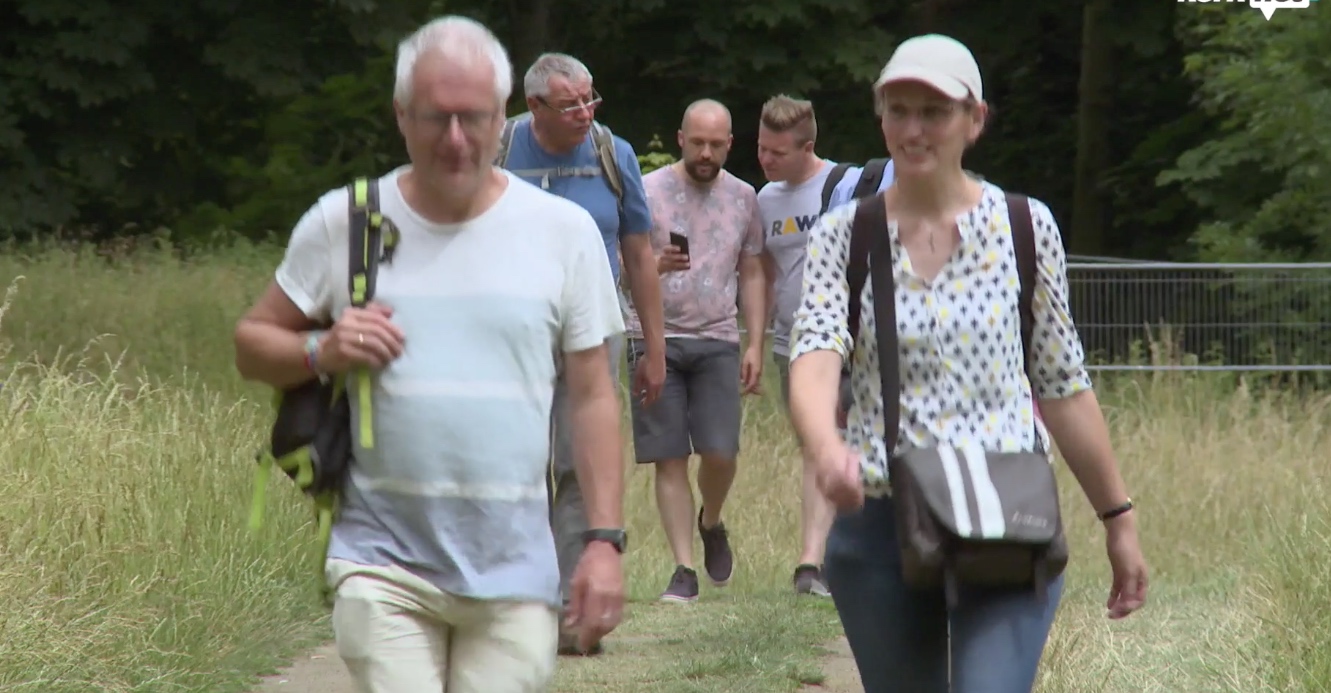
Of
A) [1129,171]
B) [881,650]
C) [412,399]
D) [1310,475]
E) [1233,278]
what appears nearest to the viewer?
[412,399]

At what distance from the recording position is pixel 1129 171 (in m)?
28.7

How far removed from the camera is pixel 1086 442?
4.22 m

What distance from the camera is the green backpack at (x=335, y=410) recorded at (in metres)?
3.88

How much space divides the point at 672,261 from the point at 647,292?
1515 millimetres

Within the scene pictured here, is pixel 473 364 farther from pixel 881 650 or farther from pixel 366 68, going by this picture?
pixel 366 68

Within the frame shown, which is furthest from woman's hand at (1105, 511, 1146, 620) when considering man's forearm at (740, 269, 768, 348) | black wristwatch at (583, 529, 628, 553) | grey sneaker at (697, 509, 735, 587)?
grey sneaker at (697, 509, 735, 587)

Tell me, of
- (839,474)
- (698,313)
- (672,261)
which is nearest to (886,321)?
(839,474)

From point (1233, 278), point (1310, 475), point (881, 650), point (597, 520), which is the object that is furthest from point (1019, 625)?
point (1233, 278)

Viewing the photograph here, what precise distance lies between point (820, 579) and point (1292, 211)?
13809 mm

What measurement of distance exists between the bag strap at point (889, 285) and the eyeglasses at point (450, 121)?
72 cm

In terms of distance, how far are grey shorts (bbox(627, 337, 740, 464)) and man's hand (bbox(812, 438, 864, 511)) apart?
18.6ft

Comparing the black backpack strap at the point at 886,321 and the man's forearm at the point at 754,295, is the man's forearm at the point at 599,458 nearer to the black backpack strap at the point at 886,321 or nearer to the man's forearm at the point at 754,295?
the black backpack strap at the point at 886,321

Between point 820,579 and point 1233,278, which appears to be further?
point 1233,278

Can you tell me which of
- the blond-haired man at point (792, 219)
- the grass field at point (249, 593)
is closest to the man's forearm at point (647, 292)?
the grass field at point (249, 593)
